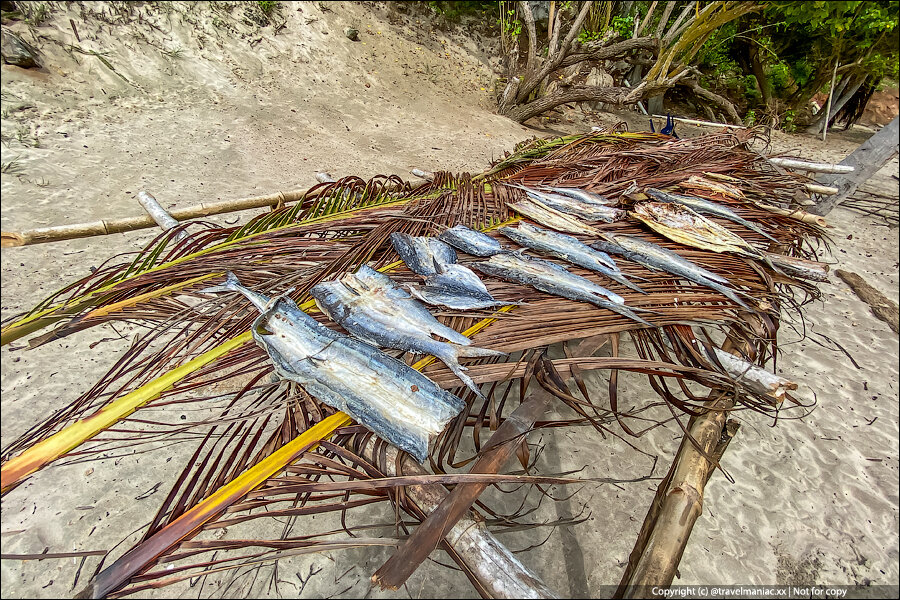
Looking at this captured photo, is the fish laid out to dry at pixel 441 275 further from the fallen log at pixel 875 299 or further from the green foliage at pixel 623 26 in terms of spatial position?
the green foliage at pixel 623 26

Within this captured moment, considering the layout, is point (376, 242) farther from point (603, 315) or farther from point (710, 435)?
point (710, 435)

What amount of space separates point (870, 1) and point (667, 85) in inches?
146

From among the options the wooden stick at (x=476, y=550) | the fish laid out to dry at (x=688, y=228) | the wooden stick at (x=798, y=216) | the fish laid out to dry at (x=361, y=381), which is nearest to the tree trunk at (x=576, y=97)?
the wooden stick at (x=798, y=216)

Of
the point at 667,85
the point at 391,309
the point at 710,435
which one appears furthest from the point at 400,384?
the point at 667,85

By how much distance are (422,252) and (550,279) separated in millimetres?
467

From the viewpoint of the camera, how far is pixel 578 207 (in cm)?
189

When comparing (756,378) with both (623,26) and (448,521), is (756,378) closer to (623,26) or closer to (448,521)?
(448,521)

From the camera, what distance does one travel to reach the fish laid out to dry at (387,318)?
1035 millimetres

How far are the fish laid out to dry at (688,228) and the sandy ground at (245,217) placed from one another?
103cm

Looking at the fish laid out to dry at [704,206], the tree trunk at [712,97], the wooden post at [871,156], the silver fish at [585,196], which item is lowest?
the silver fish at [585,196]

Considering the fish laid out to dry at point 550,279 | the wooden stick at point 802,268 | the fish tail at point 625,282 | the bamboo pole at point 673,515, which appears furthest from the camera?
the wooden stick at point 802,268

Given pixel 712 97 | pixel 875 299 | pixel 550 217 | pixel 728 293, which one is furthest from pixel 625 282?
pixel 712 97

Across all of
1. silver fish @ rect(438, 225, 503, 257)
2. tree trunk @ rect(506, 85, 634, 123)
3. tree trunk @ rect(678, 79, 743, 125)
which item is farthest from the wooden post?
tree trunk @ rect(678, 79, 743, 125)

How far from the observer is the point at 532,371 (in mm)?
1060
